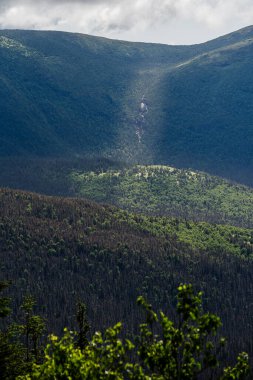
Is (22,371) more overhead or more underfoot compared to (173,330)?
more underfoot

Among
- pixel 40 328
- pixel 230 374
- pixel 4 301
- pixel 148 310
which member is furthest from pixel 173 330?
pixel 40 328

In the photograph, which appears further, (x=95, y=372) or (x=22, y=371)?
(x=22, y=371)

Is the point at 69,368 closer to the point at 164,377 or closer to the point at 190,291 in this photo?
the point at 164,377

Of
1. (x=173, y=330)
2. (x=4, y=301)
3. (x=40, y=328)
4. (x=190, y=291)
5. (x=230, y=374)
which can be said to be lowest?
(x=40, y=328)

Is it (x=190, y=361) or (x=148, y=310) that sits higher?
(x=148, y=310)

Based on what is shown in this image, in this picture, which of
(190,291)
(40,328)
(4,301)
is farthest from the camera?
(40,328)

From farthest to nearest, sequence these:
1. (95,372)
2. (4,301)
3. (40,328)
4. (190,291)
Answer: (40,328) → (4,301) → (95,372) → (190,291)

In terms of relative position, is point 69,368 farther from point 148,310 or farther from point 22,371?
point 22,371

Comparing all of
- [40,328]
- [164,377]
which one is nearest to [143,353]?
[164,377]

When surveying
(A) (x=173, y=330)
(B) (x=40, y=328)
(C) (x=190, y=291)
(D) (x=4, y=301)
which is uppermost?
(C) (x=190, y=291)
